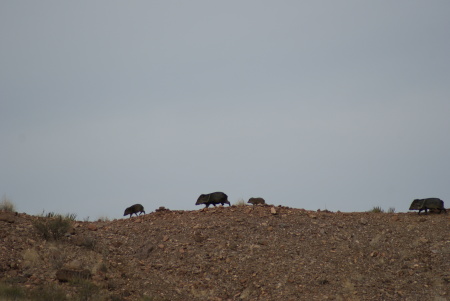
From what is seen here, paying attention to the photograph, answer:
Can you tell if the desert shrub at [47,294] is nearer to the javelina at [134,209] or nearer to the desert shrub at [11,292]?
the desert shrub at [11,292]

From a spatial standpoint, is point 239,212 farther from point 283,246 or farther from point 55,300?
point 55,300

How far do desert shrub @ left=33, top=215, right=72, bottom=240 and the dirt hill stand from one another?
78 millimetres

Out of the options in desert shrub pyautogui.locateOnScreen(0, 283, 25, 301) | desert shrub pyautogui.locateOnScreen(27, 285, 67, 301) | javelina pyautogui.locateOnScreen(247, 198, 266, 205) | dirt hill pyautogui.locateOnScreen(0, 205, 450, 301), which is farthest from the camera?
javelina pyautogui.locateOnScreen(247, 198, 266, 205)

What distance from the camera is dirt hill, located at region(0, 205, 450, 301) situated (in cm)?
1638

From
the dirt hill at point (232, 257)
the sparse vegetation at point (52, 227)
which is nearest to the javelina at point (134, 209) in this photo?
the dirt hill at point (232, 257)

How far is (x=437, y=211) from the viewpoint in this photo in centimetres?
2219

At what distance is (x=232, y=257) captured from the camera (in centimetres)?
1819

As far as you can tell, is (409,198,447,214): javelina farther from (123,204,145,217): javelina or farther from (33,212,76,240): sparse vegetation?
(33,212,76,240): sparse vegetation

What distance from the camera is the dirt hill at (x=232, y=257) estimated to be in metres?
16.4

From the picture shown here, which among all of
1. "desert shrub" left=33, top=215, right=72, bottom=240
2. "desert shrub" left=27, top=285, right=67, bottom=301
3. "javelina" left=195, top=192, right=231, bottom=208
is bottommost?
"desert shrub" left=27, top=285, right=67, bottom=301

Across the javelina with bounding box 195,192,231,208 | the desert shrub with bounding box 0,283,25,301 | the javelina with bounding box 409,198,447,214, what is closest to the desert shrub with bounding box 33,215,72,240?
the desert shrub with bounding box 0,283,25,301

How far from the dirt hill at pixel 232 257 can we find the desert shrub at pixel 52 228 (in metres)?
0.08

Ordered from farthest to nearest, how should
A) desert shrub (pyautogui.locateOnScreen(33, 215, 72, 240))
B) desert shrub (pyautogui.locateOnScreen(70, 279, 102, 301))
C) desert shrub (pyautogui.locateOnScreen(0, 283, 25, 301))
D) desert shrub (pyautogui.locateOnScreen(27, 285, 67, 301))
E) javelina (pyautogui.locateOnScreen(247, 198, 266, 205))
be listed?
javelina (pyautogui.locateOnScreen(247, 198, 266, 205)) < desert shrub (pyautogui.locateOnScreen(33, 215, 72, 240)) < desert shrub (pyautogui.locateOnScreen(70, 279, 102, 301)) < desert shrub (pyautogui.locateOnScreen(27, 285, 67, 301)) < desert shrub (pyautogui.locateOnScreen(0, 283, 25, 301))

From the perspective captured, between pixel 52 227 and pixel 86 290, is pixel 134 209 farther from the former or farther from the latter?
pixel 86 290
